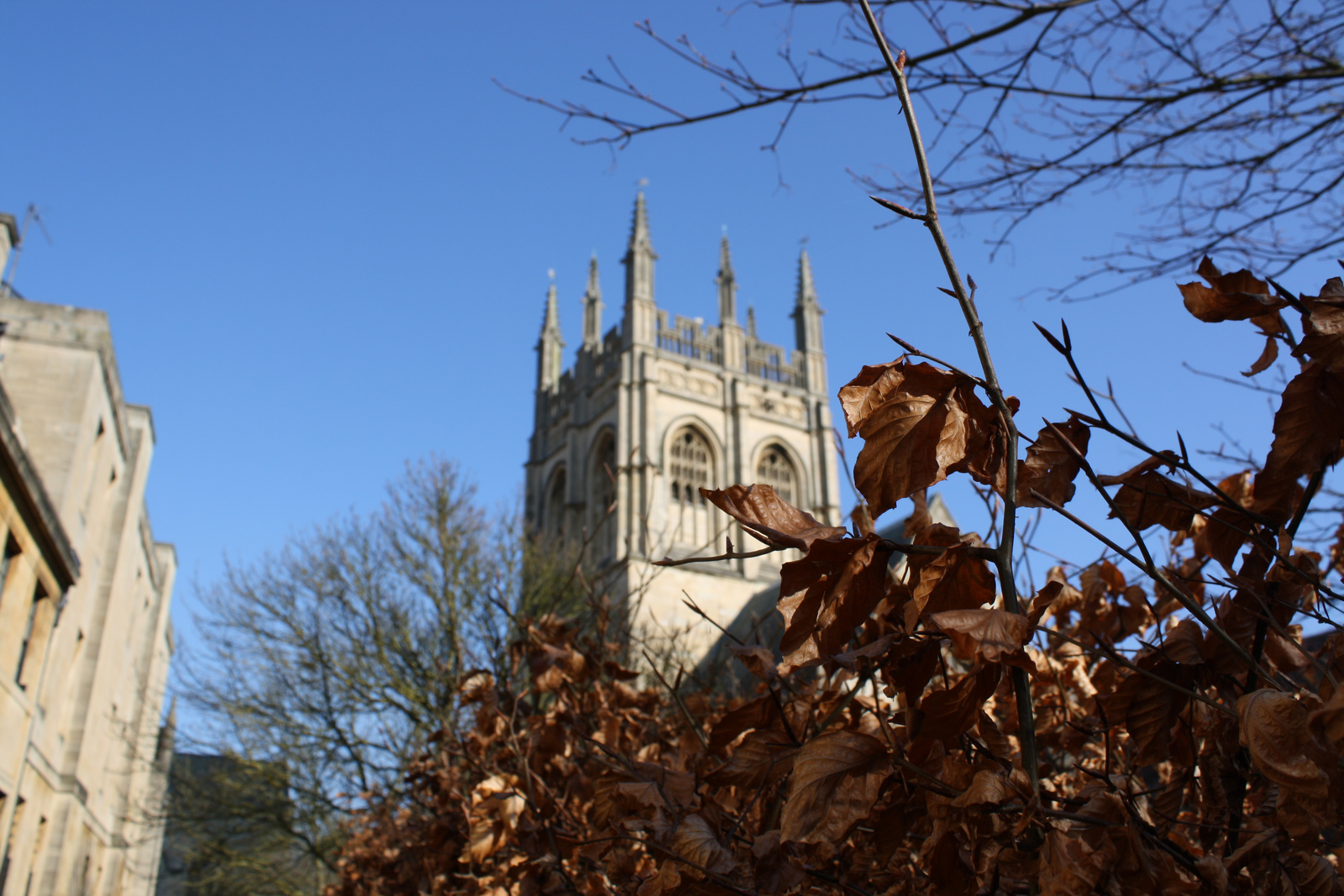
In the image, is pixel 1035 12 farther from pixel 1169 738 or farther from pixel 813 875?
pixel 813 875

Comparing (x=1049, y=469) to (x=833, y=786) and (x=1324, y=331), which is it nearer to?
(x=1324, y=331)

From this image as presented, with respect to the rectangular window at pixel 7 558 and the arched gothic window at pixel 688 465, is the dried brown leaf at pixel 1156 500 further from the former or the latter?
the arched gothic window at pixel 688 465

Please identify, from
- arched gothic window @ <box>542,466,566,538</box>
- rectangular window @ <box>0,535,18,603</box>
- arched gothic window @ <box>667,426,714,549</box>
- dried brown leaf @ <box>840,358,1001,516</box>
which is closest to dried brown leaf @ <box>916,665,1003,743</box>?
dried brown leaf @ <box>840,358,1001,516</box>

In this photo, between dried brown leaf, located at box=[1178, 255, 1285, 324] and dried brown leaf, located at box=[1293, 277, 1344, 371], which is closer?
dried brown leaf, located at box=[1293, 277, 1344, 371]

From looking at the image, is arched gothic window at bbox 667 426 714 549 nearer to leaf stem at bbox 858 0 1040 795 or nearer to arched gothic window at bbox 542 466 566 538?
arched gothic window at bbox 542 466 566 538

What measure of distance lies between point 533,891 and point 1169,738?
1872mm

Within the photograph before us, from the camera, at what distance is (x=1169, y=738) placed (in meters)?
1.77

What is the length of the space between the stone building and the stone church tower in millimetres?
17707

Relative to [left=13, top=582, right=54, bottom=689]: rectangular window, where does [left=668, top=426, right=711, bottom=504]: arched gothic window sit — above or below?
above

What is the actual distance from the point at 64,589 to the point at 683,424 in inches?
1035

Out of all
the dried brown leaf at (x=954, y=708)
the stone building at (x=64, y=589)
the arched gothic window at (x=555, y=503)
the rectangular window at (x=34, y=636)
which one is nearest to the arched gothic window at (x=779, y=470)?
the arched gothic window at (x=555, y=503)

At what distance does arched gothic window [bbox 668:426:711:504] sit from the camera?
122ft

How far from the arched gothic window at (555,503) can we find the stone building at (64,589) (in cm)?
2105

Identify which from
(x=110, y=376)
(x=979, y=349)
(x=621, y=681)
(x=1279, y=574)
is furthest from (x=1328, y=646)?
(x=110, y=376)
